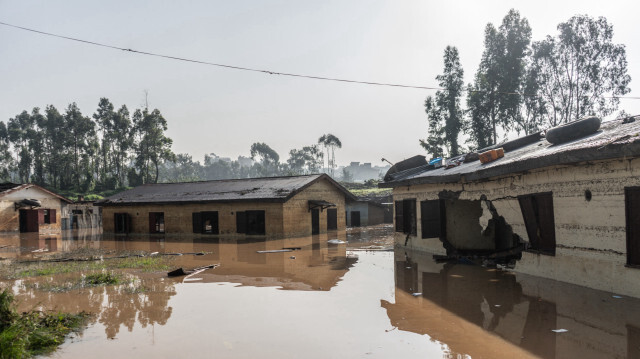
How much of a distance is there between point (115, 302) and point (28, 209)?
31873 millimetres

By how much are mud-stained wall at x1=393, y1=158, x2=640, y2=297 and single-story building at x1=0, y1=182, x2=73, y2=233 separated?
36307 mm

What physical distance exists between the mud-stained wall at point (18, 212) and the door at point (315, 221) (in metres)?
24.2

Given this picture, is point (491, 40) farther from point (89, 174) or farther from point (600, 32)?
point (89, 174)

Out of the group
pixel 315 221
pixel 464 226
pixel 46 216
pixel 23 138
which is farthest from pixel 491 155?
pixel 23 138

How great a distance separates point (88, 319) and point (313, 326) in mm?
3994

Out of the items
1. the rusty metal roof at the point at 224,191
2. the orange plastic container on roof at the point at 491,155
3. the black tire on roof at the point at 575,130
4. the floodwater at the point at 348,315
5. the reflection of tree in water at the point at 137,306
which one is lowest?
the floodwater at the point at 348,315

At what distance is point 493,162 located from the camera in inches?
488

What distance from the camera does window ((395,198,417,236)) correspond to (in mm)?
16281

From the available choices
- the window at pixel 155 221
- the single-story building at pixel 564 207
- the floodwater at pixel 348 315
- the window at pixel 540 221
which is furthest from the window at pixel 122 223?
the window at pixel 540 221

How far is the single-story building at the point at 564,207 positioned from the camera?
7.55 metres

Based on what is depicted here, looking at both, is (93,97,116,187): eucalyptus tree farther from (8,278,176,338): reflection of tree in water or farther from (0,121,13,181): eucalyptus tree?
(8,278,176,338): reflection of tree in water

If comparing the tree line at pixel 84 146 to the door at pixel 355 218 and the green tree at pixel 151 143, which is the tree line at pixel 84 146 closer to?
the green tree at pixel 151 143

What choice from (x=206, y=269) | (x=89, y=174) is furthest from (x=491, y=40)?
(x=89, y=174)

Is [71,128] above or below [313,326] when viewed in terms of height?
above
